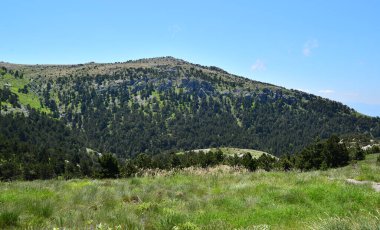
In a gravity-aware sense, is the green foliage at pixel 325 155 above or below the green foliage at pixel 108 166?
above

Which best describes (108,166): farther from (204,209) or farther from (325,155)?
→ (325,155)

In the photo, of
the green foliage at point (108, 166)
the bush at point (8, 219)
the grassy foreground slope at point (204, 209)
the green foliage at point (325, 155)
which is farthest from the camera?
the green foliage at point (325, 155)

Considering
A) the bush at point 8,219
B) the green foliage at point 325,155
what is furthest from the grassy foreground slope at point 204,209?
the green foliage at point 325,155

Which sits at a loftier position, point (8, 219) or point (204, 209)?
point (204, 209)

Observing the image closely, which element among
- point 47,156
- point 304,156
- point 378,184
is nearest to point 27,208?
point 378,184

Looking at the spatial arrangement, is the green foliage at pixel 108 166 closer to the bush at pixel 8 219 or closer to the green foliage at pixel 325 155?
the green foliage at pixel 325 155

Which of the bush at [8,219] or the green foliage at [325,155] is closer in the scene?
the bush at [8,219]

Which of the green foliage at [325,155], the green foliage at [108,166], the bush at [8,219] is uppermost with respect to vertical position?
the bush at [8,219]

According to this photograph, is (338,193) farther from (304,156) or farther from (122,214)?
(304,156)

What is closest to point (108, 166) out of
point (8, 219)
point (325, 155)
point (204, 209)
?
point (204, 209)

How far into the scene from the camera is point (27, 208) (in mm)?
9805

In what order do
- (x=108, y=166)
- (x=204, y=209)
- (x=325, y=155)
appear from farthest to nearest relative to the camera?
1. (x=325, y=155)
2. (x=108, y=166)
3. (x=204, y=209)

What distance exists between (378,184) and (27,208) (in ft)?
40.8

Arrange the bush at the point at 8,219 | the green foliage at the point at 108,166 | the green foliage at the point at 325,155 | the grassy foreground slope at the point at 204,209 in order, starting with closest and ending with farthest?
1. the grassy foreground slope at the point at 204,209
2. the bush at the point at 8,219
3. the green foliage at the point at 108,166
4. the green foliage at the point at 325,155
